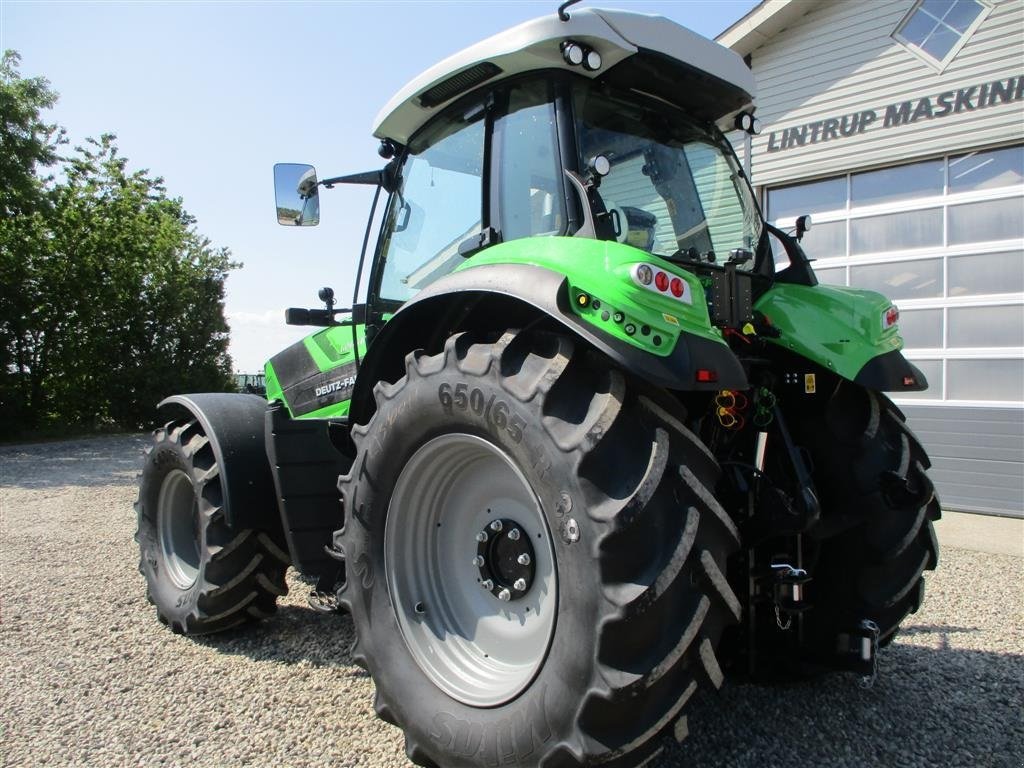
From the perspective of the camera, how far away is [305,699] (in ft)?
9.98

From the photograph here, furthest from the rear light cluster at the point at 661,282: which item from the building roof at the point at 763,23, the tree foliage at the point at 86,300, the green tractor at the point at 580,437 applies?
the tree foliage at the point at 86,300

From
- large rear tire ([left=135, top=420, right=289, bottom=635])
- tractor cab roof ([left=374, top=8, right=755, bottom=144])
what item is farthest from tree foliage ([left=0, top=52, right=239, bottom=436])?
tractor cab roof ([left=374, top=8, right=755, bottom=144])

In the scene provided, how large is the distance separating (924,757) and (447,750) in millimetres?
1624

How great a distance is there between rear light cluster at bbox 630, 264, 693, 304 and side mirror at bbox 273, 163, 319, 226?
6.65 ft

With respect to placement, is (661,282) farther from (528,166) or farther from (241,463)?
(241,463)

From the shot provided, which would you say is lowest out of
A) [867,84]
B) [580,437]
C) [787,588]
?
[787,588]

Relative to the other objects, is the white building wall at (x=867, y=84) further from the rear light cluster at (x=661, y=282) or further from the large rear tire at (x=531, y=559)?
the large rear tire at (x=531, y=559)

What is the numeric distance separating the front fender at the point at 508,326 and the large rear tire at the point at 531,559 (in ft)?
0.36

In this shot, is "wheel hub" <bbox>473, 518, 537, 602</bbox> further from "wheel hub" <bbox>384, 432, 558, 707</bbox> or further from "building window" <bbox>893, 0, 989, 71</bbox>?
"building window" <bbox>893, 0, 989, 71</bbox>

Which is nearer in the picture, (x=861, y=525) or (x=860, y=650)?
(x=860, y=650)

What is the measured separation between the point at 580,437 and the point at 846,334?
136 cm

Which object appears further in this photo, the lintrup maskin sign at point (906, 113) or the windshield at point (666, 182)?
the lintrup maskin sign at point (906, 113)

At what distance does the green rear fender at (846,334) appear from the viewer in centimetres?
270

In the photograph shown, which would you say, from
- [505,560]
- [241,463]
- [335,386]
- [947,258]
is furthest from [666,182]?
[947,258]
